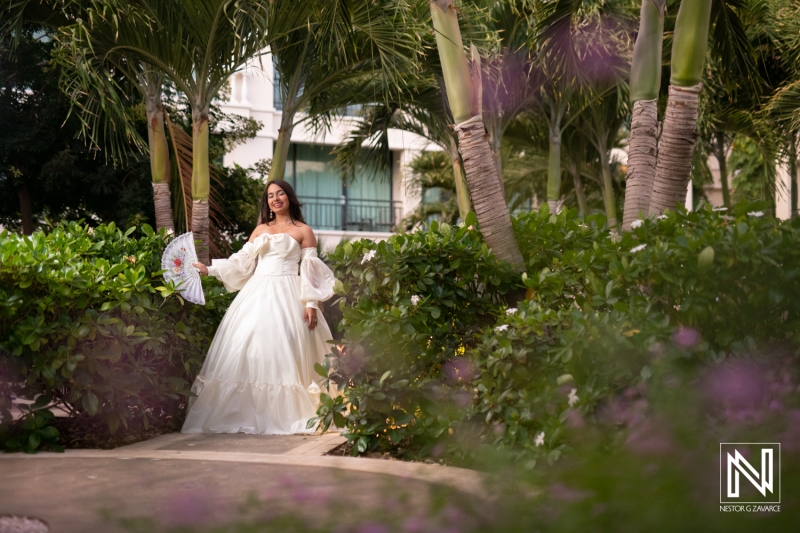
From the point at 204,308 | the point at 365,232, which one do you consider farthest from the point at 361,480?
the point at 365,232

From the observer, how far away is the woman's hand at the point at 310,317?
5.97 metres

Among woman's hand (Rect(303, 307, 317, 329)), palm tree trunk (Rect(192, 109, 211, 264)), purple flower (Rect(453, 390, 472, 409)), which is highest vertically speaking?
palm tree trunk (Rect(192, 109, 211, 264))

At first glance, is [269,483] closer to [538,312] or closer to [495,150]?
[538,312]

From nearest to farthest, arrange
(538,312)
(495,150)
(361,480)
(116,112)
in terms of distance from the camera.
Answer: (361,480)
(538,312)
(116,112)
(495,150)

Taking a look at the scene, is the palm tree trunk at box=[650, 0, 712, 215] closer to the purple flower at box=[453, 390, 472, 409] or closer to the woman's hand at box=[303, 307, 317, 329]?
the purple flower at box=[453, 390, 472, 409]

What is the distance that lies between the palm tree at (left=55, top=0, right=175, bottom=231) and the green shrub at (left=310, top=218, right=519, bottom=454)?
317 cm

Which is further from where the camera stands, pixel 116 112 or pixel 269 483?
pixel 116 112

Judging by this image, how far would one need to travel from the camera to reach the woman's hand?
5.97 m

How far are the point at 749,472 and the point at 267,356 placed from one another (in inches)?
161

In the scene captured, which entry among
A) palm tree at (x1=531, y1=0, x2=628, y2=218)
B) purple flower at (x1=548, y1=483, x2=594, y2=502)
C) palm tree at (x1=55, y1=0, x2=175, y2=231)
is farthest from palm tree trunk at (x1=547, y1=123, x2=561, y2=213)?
purple flower at (x1=548, y1=483, x2=594, y2=502)

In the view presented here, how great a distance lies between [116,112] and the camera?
7.18 m

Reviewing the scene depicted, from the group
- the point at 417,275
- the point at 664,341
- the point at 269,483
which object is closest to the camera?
the point at 664,341

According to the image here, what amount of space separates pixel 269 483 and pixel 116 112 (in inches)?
184

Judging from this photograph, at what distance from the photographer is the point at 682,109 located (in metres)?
4.79
